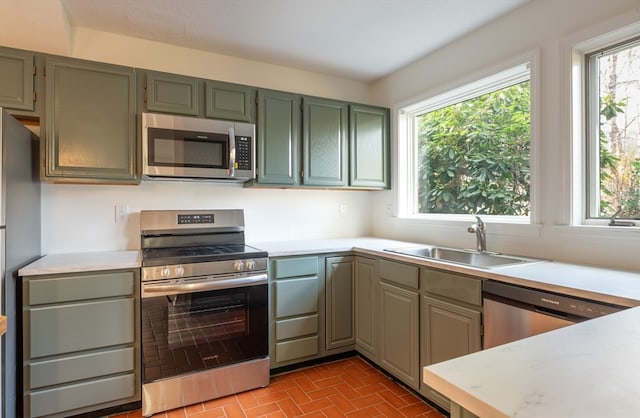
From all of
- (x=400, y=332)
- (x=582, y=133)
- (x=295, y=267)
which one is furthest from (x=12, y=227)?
(x=582, y=133)

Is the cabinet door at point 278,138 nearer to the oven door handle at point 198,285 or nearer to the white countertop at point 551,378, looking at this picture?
the oven door handle at point 198,285

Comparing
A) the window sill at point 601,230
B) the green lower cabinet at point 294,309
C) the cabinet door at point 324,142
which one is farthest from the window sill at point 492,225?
the green lower cabinet at point 294,309

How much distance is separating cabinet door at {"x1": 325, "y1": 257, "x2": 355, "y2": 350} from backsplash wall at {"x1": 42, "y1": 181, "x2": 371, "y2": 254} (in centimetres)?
66

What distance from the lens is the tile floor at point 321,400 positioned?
2.12m

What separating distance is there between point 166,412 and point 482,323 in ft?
6.20

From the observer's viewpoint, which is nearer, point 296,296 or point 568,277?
point 568,277

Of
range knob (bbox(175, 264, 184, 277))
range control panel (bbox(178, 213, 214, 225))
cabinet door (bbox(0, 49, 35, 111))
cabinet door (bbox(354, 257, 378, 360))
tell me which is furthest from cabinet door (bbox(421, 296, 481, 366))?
cabinet door (bbox(0, 49, 35, 111))

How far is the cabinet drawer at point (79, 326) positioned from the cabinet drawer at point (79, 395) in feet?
0.69

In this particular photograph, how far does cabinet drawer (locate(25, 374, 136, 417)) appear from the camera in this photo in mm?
1936

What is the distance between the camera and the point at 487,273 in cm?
179

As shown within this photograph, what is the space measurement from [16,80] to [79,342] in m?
1.55

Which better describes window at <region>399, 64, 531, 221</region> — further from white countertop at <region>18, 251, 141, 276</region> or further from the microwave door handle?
white countertop at <region>18, 251, 141, 276</region>

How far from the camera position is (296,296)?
8.57ft

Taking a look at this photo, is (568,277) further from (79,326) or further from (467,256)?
(79,326)
